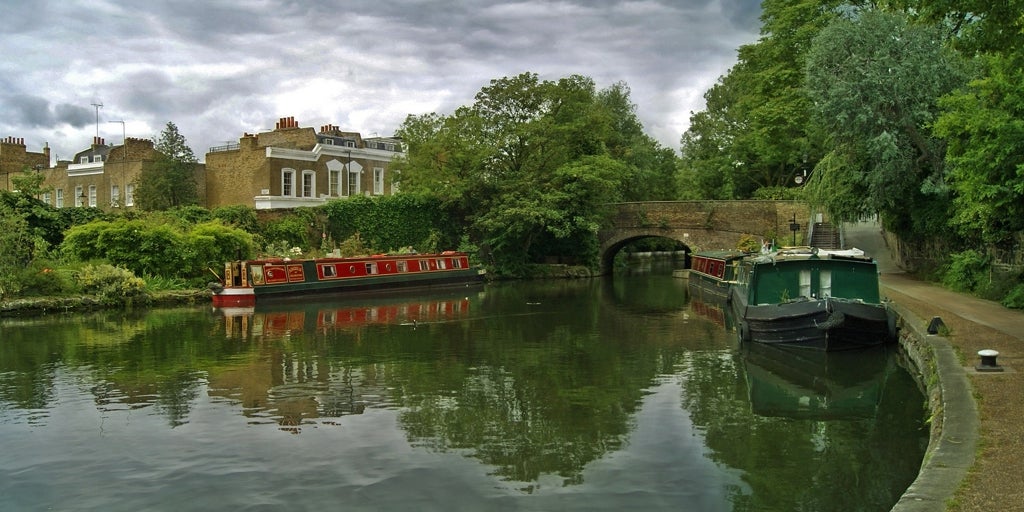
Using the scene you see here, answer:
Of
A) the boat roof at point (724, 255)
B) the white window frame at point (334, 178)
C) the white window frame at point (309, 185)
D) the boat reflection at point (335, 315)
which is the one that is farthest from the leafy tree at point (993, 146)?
the white window frame at point (334, 178)

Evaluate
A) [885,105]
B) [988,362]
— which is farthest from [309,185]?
[988,362]

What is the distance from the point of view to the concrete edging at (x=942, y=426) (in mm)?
5090

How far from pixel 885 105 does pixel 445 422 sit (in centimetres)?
1571

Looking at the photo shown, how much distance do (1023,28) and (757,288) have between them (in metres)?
6.18

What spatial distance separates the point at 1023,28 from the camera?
10.1m

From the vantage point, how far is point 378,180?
131 feet

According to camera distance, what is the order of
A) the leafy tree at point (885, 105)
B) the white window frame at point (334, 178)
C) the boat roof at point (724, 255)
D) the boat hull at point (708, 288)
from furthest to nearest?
the white window frame at point (334, 178), the boat roof at point (724, 255), the boat hull at point (708, 288), the leafy tree at point (885, 105)

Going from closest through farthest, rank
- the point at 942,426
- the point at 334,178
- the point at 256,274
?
the point at 942,426
the point at 256,274
the point at 334,178

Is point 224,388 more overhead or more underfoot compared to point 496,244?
more underfoot

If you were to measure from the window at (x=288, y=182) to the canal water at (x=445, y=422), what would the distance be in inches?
754

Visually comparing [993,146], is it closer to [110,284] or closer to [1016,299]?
[1016,299]

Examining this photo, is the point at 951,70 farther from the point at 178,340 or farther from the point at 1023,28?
the point at 178,340

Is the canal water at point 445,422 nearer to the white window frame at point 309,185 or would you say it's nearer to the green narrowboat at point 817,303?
the green narrowboat at point 817,303

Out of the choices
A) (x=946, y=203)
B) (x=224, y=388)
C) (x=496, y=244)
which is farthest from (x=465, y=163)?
(x=224, y=388)
